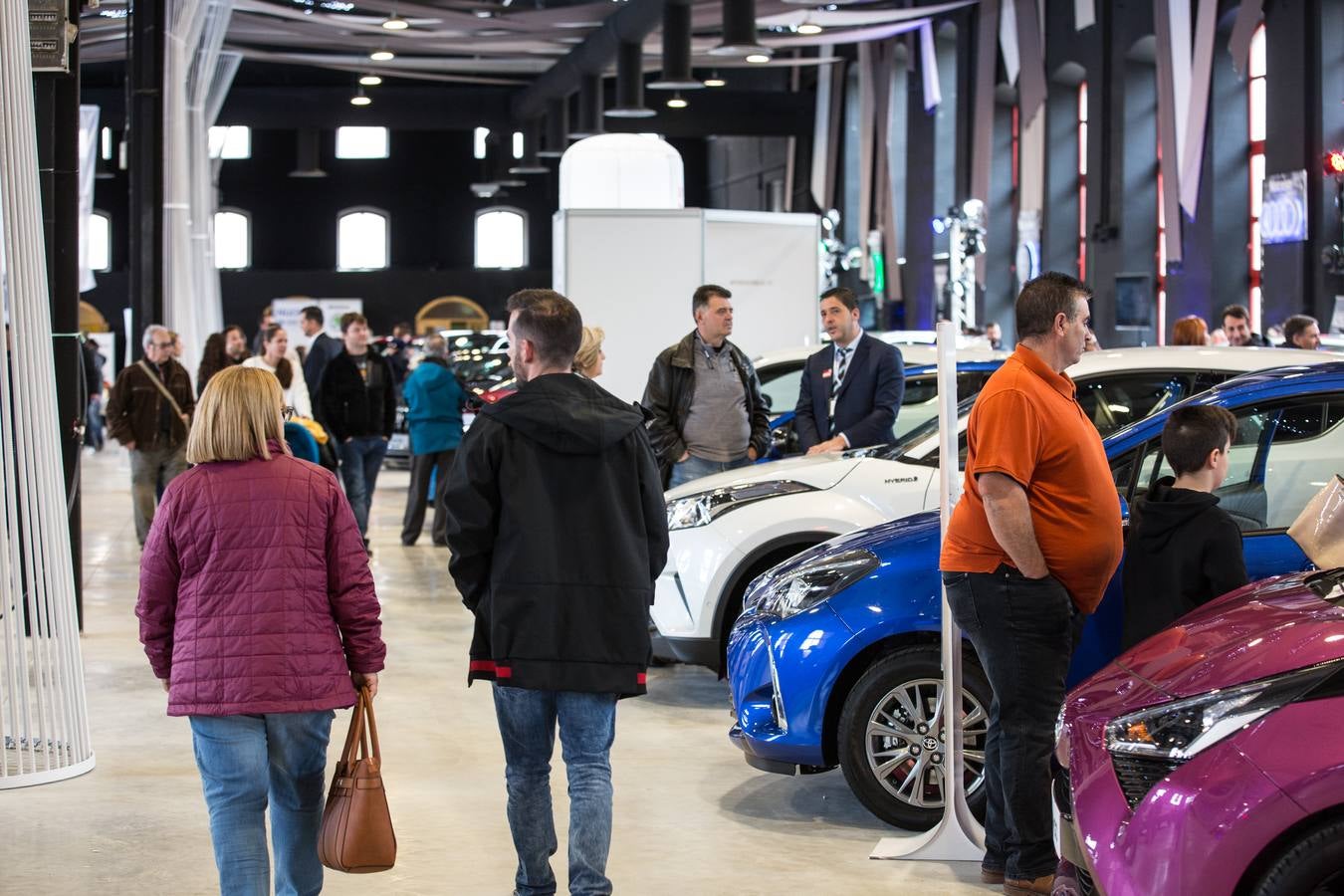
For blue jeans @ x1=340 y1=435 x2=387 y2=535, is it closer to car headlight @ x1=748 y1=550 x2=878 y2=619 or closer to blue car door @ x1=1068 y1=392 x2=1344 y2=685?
car headlight @ x1=748 y1=550 x2=878 y2=619

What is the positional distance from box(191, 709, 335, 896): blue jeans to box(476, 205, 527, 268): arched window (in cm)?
4010

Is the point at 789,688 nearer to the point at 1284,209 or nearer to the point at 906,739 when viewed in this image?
the point at 906,739

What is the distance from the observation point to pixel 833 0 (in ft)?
69.1

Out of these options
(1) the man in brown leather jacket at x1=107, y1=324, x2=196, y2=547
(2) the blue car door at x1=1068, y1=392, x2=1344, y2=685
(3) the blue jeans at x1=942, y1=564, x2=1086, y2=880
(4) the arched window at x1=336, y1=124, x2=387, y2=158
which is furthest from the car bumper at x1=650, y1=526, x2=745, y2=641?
(4) the arched window at x1=336, y1=124, x2=387, y2=158

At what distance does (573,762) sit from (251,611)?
0.91 m

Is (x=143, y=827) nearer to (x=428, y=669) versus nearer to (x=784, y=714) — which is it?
(x=784, y=714)

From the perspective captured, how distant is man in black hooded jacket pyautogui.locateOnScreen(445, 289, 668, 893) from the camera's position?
4133mm

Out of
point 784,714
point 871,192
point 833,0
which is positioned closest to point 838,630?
point 784,714

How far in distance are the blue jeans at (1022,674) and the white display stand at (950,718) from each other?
1.44 ft

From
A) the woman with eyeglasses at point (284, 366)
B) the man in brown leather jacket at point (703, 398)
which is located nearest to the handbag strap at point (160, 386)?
the woman with eyeglasses at point (284, 366)

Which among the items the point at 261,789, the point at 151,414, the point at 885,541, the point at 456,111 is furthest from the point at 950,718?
the point at 456,111

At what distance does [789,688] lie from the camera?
5.56 meters

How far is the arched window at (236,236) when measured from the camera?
1668 inches

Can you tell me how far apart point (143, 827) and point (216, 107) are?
35.9 ft
